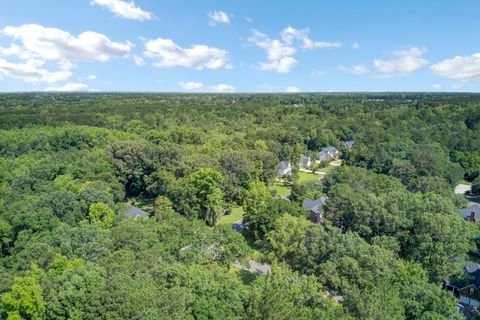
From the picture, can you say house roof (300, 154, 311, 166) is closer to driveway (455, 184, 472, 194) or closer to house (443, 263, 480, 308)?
driveway (455, 184, 472, 194)

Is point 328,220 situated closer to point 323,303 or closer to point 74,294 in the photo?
point 323,303

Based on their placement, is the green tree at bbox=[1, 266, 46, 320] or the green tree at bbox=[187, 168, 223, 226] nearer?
the green tree at bbox=[1, 266, 46, 320]

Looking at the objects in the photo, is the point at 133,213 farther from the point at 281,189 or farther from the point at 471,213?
the point at 471,213

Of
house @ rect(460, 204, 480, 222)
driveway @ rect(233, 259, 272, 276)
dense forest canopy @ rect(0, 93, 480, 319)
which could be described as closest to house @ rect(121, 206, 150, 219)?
dense forest canopy @ rect(0, 93, 480, 319)

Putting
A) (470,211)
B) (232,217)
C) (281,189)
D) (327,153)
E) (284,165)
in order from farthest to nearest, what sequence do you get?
(327,153)
(284,165)
(281,189)
(232,217)
(470,211)

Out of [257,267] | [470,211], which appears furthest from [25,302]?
[470,211]

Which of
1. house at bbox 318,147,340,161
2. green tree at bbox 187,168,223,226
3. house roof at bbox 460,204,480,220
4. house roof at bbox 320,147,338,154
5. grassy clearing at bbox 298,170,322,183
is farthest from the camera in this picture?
house roof at bbox 320,147,338,154
